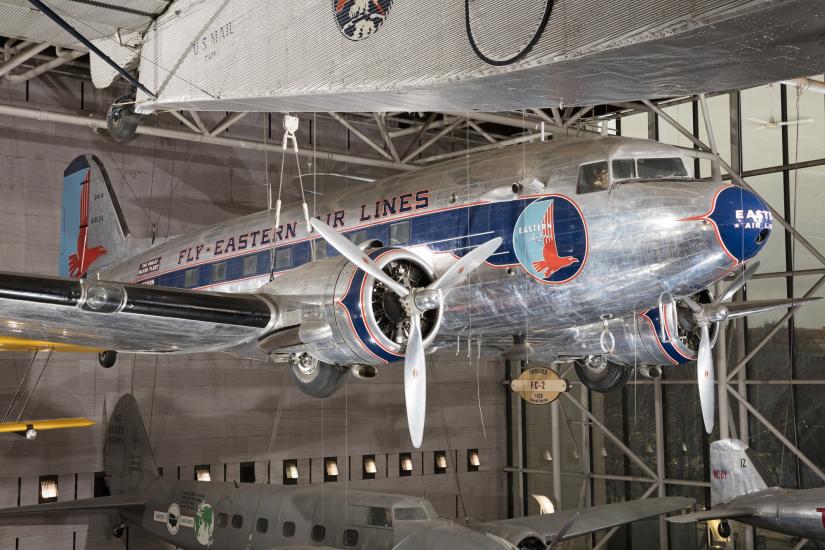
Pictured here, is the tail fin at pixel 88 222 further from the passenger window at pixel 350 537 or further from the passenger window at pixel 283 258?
the passenger window at pixel 350 537

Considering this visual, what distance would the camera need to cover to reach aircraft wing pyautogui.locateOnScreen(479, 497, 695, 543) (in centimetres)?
1338

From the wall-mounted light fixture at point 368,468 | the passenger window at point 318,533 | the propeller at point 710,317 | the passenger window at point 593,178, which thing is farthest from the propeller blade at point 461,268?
the wall-mounted light fixture at point 368,468

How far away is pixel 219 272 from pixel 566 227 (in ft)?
17.5

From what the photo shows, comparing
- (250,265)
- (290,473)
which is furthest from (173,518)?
(250,265)

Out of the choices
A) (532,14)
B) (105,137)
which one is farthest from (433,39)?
(105,137)

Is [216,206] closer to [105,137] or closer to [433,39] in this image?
[105,137]

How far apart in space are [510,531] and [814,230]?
353 inches

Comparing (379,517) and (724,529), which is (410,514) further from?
(724,529)

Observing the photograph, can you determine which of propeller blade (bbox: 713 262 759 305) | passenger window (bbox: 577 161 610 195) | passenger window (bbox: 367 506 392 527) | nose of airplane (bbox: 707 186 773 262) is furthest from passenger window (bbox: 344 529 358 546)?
nose of airplane (bbox: 707 186 773 262)

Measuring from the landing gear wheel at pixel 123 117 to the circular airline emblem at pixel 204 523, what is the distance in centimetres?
713

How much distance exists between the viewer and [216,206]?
1823 cm

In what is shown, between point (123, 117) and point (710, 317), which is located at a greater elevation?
point (123, 117)

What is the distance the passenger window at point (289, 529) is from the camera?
40.7 ft

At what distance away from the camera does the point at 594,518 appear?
14.0 meters
